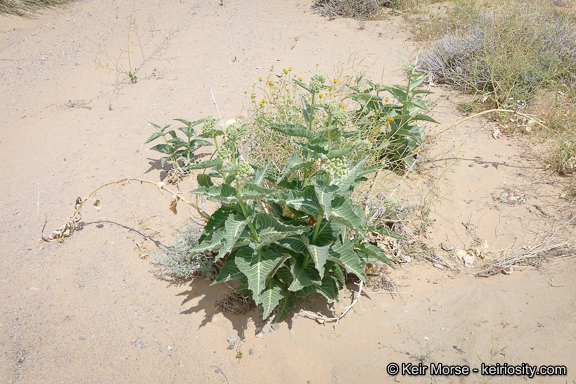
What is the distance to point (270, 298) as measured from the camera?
2248 mm

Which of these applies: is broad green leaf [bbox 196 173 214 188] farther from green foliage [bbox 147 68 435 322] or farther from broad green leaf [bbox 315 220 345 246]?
broad green leaf [bbox 315 220 345 246]

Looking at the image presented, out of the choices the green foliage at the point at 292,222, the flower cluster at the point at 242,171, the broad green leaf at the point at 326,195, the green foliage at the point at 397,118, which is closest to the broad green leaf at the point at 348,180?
the green foliage at the point at 292,222

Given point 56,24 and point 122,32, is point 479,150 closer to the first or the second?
point 122,32

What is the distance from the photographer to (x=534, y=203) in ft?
11.1

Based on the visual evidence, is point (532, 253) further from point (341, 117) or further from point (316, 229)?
point (341, 117)

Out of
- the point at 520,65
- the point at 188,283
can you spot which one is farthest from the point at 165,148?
the point at 520,65

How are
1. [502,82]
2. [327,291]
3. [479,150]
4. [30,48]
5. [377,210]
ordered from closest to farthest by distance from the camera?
[327,291], [377,210], [479,150], [502,82], [30,48]

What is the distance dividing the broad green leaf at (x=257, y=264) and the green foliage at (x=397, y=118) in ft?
5.22

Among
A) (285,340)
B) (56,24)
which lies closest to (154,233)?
(285,340)

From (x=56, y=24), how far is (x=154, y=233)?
617 centimetres

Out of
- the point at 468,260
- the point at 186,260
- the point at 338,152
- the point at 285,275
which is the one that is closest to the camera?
the point at 338,152

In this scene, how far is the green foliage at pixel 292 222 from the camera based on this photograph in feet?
6.43

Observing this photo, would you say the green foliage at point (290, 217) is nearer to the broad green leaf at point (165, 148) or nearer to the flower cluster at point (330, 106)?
the flower cluster at point (330, 106)

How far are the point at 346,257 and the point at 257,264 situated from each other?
0.50 metres
